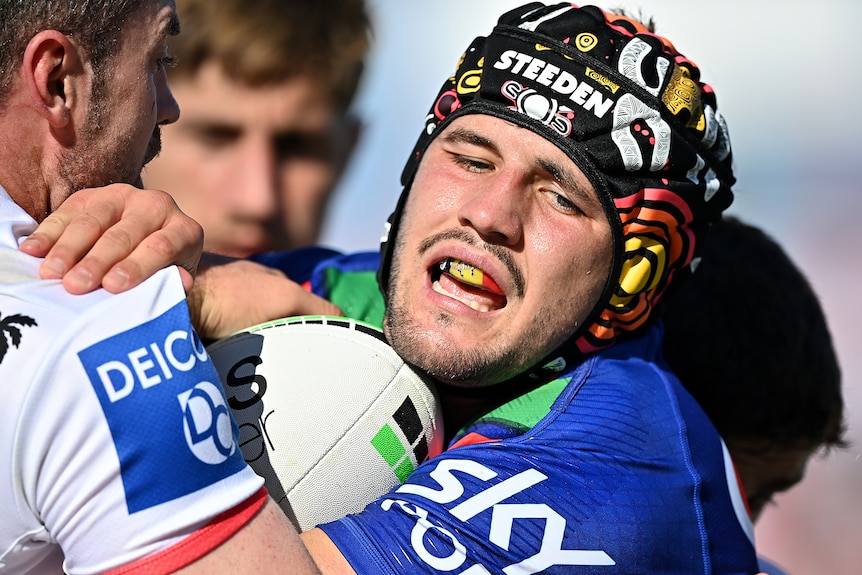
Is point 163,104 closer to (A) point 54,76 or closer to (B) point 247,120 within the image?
(A) point 54,76

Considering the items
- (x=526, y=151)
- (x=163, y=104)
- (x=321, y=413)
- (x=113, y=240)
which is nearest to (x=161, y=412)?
(x=113, y=240)

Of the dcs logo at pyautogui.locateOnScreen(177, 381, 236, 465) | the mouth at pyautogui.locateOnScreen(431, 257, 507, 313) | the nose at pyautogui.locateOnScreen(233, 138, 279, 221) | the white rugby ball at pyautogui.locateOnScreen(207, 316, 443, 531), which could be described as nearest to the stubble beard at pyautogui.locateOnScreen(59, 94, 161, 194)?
the white rugby ball at pyautogui.locateOnScreen(207, 316, 443, 531)

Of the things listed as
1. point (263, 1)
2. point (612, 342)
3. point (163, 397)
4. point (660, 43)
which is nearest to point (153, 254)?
point (163, 397)

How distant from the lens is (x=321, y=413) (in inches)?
95.6

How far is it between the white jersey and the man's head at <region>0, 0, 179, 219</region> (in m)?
0.40

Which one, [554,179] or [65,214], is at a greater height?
[554,179]

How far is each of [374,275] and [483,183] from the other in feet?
2.88

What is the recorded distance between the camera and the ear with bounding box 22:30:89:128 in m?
2.03

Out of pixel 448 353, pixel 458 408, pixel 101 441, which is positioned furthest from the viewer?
pixel 458 408

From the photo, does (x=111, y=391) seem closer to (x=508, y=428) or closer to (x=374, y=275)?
(x=508, y=428)

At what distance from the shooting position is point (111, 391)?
5.58 feet

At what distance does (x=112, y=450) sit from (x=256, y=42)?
3.67m

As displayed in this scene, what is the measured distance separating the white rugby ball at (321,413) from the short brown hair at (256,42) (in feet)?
8.94

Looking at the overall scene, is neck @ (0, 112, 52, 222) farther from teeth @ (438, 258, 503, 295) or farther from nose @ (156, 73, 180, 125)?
teeth @ (438, 258, 503, 295)
